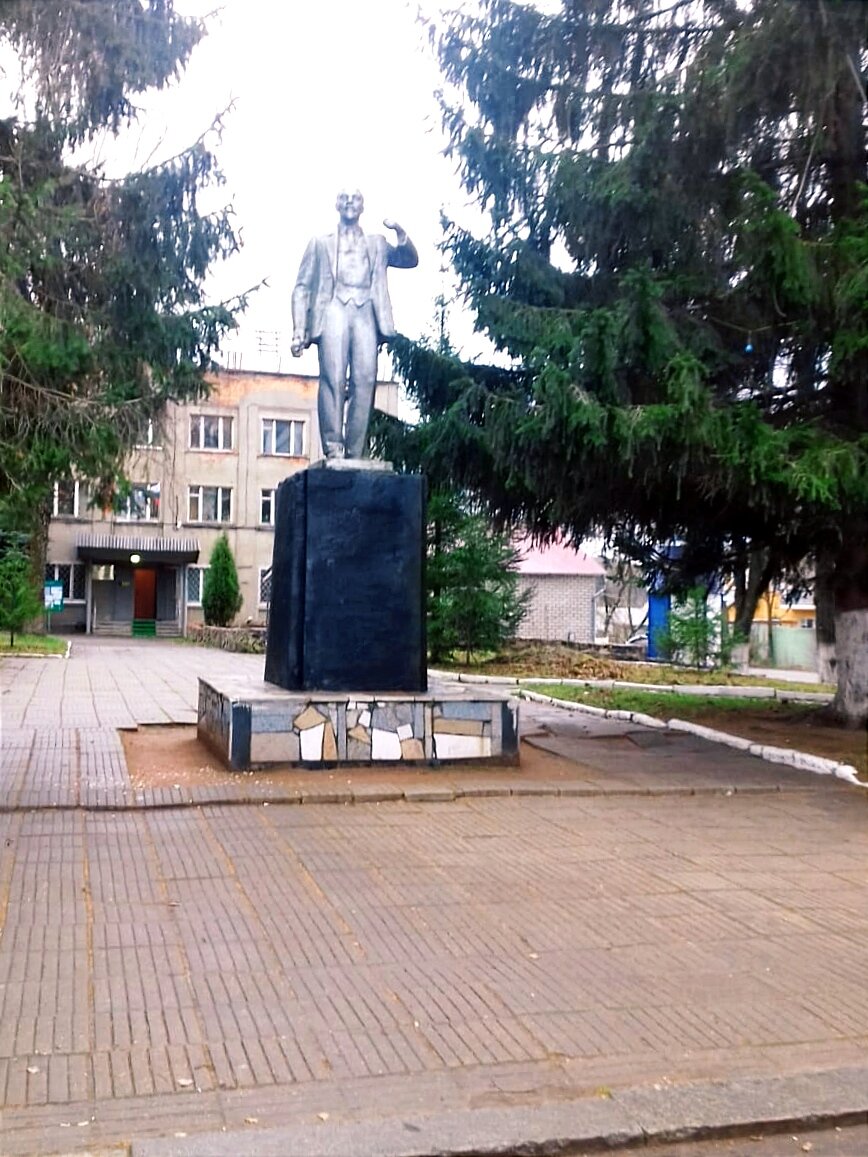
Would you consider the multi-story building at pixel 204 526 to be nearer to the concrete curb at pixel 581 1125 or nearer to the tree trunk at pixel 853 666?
the tree trunk at pixel 853 666

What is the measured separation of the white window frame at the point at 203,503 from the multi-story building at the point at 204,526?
4 cm

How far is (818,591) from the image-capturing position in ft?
52.8

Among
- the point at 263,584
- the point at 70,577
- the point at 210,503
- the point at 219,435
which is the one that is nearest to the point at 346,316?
the point at 263,584

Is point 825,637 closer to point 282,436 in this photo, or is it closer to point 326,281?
point 326,281

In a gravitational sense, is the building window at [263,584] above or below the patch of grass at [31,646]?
above

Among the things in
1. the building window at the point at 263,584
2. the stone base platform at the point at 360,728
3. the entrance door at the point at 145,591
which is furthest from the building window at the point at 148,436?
the entrance door at the point at 145,591

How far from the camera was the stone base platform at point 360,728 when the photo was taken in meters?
9.30

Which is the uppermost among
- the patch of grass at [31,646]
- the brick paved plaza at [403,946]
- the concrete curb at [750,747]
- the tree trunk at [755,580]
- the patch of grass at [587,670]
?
the tree trunk at [755,580]

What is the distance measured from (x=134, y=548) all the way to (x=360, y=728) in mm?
37603

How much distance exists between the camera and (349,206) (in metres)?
10.7

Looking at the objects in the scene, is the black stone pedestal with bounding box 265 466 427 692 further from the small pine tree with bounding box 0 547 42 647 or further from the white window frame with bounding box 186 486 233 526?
the white window frame with bounding box 186 486 233 526

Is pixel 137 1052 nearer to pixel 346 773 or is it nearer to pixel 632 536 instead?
pixel 346 773

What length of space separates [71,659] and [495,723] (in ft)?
61.3

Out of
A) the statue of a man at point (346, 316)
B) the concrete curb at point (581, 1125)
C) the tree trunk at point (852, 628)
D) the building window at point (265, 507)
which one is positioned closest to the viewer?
the concrete curb at point (581, 1125)
